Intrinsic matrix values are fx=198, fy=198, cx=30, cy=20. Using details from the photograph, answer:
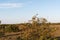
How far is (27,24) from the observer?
17.6 meters

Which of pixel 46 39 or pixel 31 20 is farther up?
pixel 31 20

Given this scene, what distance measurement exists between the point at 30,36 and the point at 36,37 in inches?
21.6

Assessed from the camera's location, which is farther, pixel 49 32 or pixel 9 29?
pixel 9 29

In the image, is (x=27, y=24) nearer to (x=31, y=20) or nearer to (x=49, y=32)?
(x=31, y=20)

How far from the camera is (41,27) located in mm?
17750

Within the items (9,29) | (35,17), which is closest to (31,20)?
(35,17)

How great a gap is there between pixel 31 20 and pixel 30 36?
56.1 inches

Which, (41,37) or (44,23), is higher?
(44,23)

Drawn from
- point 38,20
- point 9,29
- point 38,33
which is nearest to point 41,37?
point 38,33

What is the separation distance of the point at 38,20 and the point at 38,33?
116 cm

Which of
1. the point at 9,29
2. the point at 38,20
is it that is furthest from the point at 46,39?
the point at 9,29

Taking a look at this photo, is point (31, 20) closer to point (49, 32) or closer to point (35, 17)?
point (35, 17)

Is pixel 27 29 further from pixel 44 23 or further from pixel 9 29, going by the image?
pixel 9 29

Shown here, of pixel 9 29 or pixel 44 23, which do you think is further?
pixel 9 29
